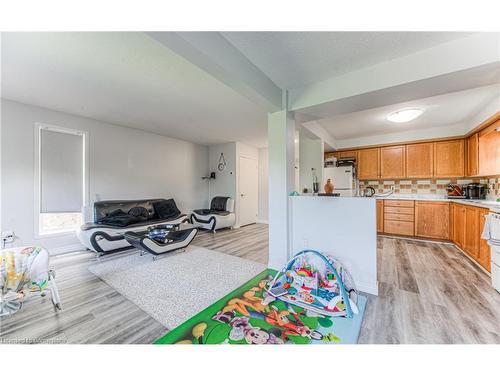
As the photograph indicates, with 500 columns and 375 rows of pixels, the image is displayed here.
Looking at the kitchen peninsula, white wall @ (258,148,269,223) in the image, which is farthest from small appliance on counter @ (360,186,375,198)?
the kitchen peninsula

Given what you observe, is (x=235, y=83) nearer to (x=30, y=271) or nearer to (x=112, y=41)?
(x=112, y=41)

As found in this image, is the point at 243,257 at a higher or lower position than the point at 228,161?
lower

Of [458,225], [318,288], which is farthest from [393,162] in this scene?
[318,288]

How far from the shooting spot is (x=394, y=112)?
307 centimetres

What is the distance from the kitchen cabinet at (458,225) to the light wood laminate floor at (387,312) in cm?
75

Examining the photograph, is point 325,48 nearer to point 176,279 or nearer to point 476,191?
point 176,279

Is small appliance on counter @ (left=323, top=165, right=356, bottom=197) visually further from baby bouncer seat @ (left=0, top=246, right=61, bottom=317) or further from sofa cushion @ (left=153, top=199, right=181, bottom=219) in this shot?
baby bouncer seat @ (left=0, top=246, right=61, bottom=317)

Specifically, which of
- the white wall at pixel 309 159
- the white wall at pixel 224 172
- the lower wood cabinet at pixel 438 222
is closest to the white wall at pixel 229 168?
the white wall at pixel 224 172

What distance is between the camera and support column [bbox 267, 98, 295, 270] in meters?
2.60

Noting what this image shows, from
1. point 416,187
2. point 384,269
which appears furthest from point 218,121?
point 416,187

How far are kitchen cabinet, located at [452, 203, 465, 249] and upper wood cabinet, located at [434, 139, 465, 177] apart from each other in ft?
2.50

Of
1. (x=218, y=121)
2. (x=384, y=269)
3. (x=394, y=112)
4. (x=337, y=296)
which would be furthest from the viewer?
(x=218, y=121)
